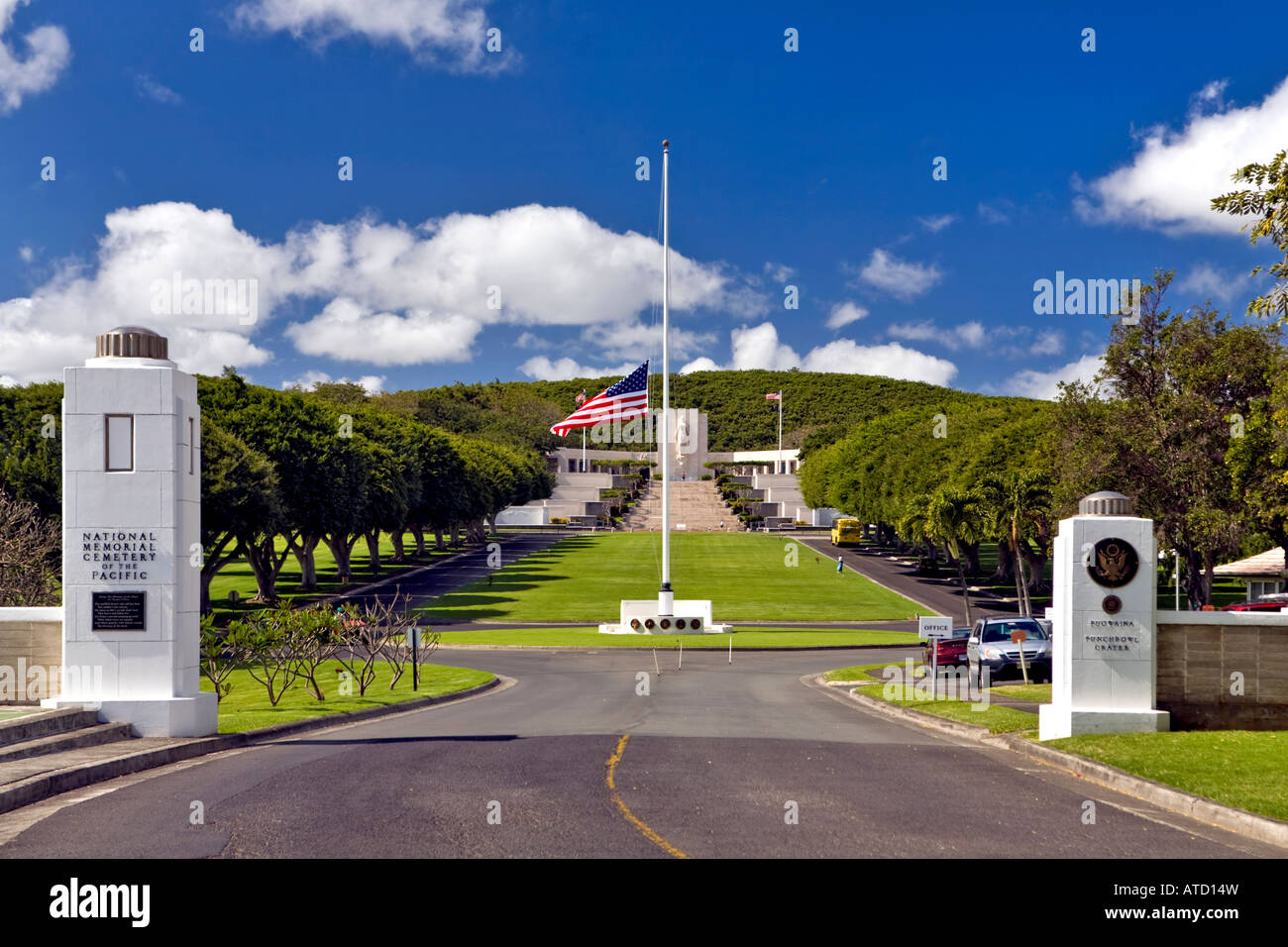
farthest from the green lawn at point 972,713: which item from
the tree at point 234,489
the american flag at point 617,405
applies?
the tree at point 234,489

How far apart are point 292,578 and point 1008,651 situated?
52.1 metres

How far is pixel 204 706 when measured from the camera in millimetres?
14508

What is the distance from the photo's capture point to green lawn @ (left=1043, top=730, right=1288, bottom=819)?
36.1 feet

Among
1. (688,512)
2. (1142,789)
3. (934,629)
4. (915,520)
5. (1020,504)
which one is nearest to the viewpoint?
(1142,789)

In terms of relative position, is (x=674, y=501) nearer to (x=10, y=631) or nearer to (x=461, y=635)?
(x=461, y=635)

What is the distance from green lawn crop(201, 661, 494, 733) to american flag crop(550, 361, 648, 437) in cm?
980

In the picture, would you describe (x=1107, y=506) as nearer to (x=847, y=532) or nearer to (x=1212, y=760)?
(x=1212, y=760)

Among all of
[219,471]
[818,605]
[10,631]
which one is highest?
[219,471]

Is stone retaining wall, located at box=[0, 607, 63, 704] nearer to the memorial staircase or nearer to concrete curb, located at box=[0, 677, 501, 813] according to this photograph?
concrete curb, located at box=[0, 677, 501, 813]

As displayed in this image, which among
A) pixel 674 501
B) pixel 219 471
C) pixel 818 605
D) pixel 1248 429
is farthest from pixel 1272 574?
pixel 674 501

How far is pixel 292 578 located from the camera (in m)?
67.1

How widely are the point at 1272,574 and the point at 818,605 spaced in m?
21.5

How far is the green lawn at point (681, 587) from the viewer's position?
162 feet

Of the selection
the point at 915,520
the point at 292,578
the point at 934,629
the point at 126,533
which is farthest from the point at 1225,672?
the point at 292,578
